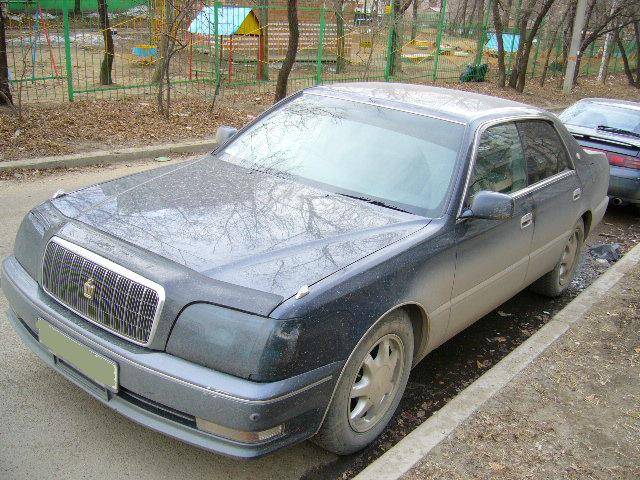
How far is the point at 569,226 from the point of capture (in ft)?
16.6

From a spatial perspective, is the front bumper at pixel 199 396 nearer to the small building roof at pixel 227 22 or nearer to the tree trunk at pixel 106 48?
the small building roof at pixel 227 22

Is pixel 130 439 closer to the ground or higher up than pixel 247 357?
closer to the ground

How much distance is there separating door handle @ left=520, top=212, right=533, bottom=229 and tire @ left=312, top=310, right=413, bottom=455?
4.47ft

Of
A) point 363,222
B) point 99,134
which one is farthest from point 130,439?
point 99,134

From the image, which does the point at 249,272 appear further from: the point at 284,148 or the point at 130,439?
the point at 284,148

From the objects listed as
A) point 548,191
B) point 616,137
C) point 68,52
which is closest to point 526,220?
point 548,191

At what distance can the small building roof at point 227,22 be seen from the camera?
44.4ft

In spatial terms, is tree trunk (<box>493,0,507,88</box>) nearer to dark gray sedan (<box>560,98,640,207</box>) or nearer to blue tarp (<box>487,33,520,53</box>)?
blue tarp (<box>487,33,520,53</box>)

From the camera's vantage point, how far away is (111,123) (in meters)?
10.1

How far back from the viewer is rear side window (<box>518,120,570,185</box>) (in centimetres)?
446

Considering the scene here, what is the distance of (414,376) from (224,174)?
1.82m

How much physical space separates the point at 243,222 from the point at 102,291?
0.77 m

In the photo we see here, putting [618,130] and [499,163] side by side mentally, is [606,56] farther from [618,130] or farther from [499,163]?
[499,163]

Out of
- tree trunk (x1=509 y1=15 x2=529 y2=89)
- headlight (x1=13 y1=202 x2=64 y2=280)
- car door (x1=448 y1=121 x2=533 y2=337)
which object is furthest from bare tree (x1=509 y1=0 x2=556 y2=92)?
headlight (x1=13 y1=202 x2=64 y2=280)
